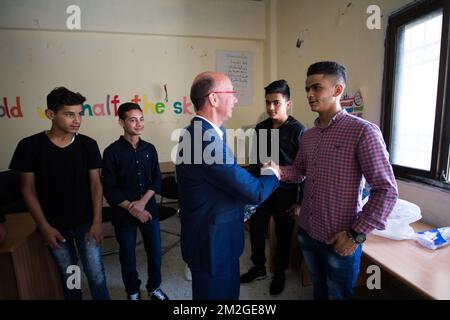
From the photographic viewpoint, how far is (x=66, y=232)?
1461 mm

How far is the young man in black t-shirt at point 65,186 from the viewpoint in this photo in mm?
1364

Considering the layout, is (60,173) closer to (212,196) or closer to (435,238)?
(212,196)

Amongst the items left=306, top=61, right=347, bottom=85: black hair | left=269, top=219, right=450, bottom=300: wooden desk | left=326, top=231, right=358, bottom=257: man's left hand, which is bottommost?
left=269, top=219, right=450, bottom=300: wooden desk

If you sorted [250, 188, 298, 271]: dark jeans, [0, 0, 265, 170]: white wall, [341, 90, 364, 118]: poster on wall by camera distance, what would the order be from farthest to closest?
[0, 0, 265, 170]: white wall → [341, 90, 364, 118]: poster on wall → [250, 188, 298, 271]: dark jeans

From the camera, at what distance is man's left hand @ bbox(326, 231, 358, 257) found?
105 centimetres

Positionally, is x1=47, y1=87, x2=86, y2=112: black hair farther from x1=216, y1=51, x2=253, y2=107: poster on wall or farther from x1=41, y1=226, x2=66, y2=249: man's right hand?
x1=216, y1=51, x2=253, y2=107: poster on wall

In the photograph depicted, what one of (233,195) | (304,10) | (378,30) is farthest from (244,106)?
(233,195)

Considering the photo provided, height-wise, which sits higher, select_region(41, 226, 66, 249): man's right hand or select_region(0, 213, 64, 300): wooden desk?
select_region(41, 226, 66, 249): man's right hand

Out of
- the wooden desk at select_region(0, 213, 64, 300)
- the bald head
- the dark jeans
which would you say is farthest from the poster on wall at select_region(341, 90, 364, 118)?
the wooden desk at select_region(0, 213, 64, 300)

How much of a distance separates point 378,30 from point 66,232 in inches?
98.3

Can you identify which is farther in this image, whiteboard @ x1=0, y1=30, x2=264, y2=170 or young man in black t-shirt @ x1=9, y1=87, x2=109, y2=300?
whiteboard @ x1=0, y1=30, x2=264, y2=170

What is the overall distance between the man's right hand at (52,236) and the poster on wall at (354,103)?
7.45 ft

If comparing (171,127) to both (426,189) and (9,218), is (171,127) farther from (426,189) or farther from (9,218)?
(426,189)

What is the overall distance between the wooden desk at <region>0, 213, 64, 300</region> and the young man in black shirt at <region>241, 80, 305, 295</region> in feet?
4.58
